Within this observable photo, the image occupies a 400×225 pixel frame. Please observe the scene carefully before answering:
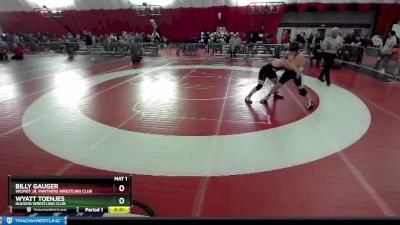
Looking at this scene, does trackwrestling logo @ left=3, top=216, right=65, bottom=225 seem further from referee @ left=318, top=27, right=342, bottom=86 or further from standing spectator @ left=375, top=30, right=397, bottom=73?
standing spectator @ left=375, top=30, right=397, bottom=73

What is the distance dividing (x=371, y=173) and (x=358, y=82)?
24.2 ft

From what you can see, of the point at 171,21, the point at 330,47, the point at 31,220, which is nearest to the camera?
the point at 31,220

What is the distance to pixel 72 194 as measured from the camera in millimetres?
1638

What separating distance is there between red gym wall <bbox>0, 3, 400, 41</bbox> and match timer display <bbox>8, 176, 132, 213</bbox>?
25.4m

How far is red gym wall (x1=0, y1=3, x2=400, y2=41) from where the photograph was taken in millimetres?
23078

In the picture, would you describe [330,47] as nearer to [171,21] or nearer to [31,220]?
[31,220]

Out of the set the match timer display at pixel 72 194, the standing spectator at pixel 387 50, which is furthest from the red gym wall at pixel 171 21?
the match timer display at pixel 72 194

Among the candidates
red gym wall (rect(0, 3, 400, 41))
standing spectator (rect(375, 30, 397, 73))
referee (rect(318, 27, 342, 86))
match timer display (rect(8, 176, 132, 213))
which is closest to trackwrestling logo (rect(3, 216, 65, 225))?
match timer display (rect(8, 176, 132, 213))

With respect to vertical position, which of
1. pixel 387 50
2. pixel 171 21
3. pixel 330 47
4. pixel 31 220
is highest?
pixel 171 21

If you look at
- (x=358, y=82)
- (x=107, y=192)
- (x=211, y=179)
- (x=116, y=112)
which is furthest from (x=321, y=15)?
(x=107, y=192)

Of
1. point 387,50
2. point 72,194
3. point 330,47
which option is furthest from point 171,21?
point 72,194

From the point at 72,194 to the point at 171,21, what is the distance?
2748 cm

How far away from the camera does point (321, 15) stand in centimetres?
2455

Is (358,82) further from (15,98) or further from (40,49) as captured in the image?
(40,49)
